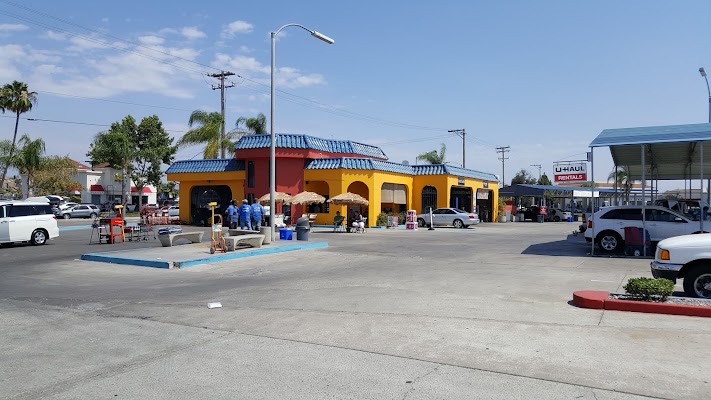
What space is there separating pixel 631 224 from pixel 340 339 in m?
14.5

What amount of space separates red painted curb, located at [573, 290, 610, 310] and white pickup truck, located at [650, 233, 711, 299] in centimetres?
130

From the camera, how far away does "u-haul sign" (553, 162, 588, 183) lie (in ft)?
219

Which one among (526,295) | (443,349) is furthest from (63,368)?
(526,295)

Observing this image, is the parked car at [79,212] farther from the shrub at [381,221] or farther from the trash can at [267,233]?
the trash can at [267,233]

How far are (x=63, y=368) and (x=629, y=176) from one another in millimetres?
31127

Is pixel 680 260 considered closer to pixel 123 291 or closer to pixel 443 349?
pixel 443 349

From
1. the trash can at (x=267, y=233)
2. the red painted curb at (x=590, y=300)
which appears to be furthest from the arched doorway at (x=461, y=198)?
the red painted curb at (x=590, y=300)

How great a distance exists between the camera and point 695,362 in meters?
5.83

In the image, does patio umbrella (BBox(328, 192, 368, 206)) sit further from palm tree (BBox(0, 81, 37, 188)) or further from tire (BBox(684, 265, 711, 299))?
palm tree (BBox(0, 81, 37, 188))

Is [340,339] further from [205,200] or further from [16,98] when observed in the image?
[16,98]

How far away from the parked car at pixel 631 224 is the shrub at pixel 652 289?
1024 cm

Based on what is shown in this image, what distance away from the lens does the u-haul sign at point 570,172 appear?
6675 centimetres

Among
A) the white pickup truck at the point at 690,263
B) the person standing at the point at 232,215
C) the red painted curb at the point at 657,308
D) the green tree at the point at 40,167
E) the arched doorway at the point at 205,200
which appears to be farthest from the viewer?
the green tree at the point at 40,167

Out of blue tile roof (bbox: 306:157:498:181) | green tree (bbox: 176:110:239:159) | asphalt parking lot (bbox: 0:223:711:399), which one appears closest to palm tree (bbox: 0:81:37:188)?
green tree (bbox: 176:110:239:159)
